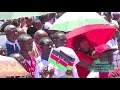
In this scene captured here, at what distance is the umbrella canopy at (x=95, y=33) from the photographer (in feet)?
19.8

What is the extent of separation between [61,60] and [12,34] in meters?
1.12

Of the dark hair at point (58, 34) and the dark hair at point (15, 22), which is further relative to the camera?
the dark hair at point (15, 22)

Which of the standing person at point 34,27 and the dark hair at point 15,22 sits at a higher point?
the dark hair at point 15,22

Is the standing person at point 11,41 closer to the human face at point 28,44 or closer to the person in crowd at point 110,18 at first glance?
the human face at point 28,44

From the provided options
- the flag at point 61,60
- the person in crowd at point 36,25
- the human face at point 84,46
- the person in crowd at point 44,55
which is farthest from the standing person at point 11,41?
the human face at point 84,46

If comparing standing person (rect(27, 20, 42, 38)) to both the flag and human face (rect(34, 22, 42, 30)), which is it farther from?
the flag

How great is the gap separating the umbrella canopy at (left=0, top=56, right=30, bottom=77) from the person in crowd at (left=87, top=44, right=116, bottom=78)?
4.43 feet

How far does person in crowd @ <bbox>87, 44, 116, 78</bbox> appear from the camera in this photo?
6020 millimetres

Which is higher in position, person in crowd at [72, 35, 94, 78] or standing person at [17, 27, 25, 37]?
standing person at [17, 27, 25, 37]

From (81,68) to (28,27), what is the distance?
4.39 feet

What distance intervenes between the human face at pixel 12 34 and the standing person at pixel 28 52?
136 millimetres

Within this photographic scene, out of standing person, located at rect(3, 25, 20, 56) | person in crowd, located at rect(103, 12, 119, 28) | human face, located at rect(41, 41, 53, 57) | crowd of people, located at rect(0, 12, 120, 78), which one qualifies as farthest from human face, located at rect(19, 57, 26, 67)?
person in crowd, located at rect(103, 12, 119, 28)
